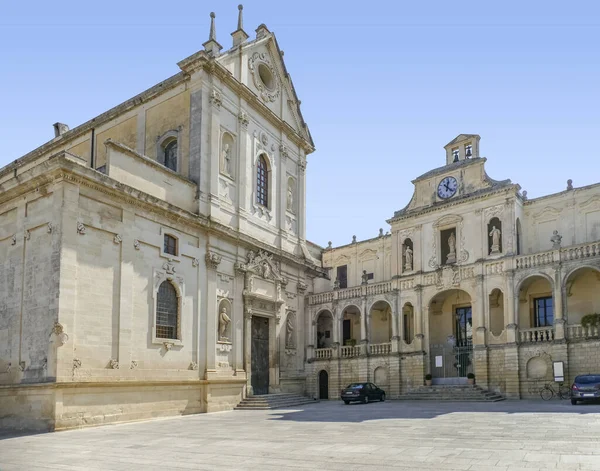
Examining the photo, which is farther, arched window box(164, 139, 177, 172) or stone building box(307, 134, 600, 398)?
stone building box(307, 134, 600, 398)

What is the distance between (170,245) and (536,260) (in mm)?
19366

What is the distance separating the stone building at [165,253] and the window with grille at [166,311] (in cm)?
7

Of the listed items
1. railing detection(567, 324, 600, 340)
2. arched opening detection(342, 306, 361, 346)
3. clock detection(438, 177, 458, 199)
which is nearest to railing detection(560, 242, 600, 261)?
railing detection(567, 324, 600, 340)

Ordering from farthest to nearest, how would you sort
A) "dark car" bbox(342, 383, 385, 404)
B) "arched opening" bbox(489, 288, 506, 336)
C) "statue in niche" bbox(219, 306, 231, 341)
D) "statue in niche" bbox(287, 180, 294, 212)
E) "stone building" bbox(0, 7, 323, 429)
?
"statue in niche" bbox(287, 180, 294, 212)
"arched opening" bbox(489, 288, 506, 336)
"dark car" bbox(342, 383, 385, 404)
"statue in niche" bbox(219, 306, 231, 341)
"stone building" bbox(0, 7, 323, 429)

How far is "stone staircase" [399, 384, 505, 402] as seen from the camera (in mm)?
30547

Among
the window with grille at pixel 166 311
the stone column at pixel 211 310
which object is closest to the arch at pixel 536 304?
the stone column at pixel 211 310

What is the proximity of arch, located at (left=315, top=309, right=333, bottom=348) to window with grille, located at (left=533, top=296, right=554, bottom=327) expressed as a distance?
12968 millimetres

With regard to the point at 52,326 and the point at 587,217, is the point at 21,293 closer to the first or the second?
the point at 52,326

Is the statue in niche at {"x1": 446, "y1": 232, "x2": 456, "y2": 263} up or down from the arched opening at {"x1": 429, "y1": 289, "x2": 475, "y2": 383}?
up

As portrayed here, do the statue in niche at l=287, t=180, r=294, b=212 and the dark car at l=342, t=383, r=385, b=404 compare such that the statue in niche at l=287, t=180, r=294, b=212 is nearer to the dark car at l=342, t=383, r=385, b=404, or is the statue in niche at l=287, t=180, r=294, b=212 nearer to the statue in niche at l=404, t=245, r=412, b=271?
the statue in niche at l=404, t=245, r=412, b=271

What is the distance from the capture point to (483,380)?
32250mm

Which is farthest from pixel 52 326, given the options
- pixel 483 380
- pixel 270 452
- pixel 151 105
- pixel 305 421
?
pixel 483 380

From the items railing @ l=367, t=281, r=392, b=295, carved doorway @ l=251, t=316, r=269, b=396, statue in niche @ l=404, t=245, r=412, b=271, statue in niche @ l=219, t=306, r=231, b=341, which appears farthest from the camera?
statue in niche @ l=404, t=245, r=412, b=271

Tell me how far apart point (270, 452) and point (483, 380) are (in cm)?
2277
